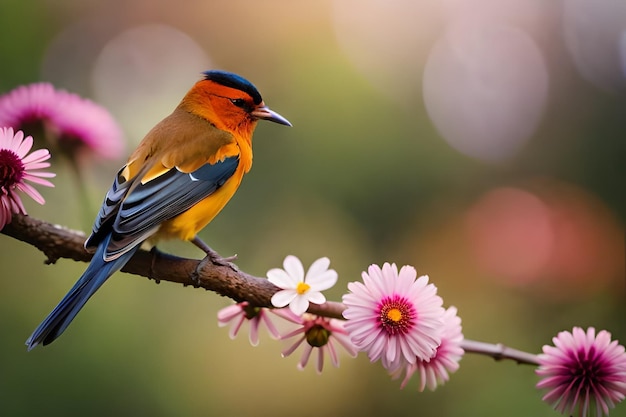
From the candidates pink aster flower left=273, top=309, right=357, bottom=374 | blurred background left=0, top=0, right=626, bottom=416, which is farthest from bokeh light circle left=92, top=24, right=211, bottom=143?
pink aster flower left=273, top=309, right=357, bottom=374

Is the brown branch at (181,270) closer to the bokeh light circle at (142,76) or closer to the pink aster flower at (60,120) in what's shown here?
the pink aster flower at (60,120)

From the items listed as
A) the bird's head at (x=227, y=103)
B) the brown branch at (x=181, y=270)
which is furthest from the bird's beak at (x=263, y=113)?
the brown branch at (x=181, y=270)

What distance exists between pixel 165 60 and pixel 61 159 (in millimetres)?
890

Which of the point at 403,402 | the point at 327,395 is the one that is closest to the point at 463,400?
the point at 403,402

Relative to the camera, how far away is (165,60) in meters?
1.82

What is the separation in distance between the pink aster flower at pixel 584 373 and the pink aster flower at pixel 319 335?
0.67 feet

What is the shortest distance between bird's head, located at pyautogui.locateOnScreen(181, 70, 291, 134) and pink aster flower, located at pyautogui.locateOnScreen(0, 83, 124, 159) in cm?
15

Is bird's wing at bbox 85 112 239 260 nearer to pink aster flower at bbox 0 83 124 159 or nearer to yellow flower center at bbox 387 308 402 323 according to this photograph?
pink aster flower at bbox 0 83 124 159

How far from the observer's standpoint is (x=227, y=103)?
111 centimetres

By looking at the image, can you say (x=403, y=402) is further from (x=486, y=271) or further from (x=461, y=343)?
(x=461, y=343)

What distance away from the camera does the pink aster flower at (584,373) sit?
0.71 m

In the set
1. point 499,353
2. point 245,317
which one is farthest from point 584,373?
point 245,317

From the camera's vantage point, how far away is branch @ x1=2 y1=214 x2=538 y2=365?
0.71 meters

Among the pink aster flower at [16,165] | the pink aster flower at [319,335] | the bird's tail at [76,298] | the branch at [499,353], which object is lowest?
A: the bird's tail at [76,298]
